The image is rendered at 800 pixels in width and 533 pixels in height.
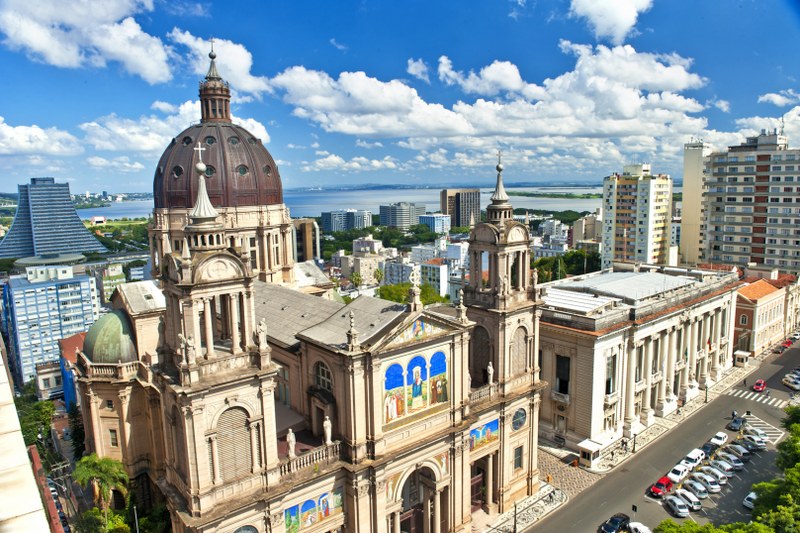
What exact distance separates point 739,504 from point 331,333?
32800mm

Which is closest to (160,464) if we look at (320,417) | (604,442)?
(320,417)

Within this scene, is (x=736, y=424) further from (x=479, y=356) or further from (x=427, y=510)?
(x=427, y=510)

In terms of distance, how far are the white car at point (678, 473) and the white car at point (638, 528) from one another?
24.7 feet

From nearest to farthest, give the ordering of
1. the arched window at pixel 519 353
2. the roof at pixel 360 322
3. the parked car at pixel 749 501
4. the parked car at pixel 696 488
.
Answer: the roof at pixel 360 322 → the parked car at pixel 749 501 → the arched window at pixel 519 353 → the parked car at pixel 696 488

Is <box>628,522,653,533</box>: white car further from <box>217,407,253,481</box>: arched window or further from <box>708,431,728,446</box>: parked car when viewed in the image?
<box>217,407,253,481</box>: arched window

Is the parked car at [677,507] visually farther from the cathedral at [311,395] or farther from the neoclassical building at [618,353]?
the cathedral at [311,395]

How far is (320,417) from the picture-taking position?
32.7m

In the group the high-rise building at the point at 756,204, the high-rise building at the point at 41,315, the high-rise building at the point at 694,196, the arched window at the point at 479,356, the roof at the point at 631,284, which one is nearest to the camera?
the arched window at the point at 479,356

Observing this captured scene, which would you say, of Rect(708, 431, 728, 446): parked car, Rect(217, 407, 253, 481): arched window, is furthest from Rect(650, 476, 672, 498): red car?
Rect(217, 407, 253, 481): arched window

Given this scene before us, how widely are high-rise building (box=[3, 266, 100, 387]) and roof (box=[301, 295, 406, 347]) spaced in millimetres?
64499

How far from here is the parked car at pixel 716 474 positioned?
141 feet

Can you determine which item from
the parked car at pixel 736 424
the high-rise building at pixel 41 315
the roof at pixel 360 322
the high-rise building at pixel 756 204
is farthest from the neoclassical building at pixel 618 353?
the high-rise building at pixel 41 315

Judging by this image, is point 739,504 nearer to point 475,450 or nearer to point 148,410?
point 475,450

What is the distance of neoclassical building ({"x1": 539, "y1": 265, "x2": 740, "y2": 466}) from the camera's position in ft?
153
